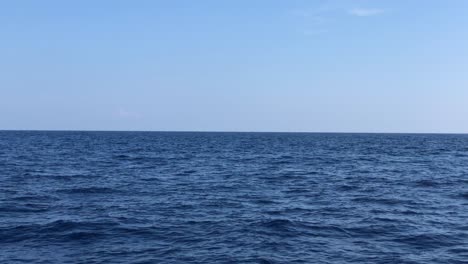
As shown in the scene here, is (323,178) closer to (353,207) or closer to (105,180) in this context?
(353,207)

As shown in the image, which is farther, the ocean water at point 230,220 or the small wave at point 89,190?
the small wave at point 89,190

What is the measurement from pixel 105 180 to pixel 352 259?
77.3ft

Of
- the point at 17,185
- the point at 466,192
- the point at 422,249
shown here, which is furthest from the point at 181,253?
the point at 466,192

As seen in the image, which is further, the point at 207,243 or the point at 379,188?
the point at 379,188

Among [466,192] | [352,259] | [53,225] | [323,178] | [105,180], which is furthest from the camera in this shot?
[323,178]

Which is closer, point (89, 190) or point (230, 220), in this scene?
point (230, 220)

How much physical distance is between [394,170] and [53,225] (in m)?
34.9

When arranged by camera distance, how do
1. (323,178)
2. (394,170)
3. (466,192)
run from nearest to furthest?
(466,192), (323,178), (394,170)

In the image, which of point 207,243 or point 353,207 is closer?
point 207,243

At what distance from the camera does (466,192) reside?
29.4 m

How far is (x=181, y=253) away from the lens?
15344mm

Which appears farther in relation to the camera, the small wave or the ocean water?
the small wave

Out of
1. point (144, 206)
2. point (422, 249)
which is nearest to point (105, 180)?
point (144, 206)

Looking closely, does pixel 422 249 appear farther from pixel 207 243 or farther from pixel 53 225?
pixel 53 225
